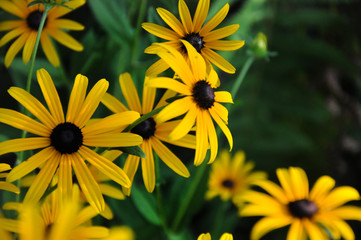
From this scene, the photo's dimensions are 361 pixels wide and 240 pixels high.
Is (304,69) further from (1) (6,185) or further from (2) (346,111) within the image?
(1) (6,185)

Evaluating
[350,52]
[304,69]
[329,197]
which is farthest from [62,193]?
[350,52]

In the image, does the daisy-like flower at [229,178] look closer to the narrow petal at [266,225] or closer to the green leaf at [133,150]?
the narrow petal at [266,225]

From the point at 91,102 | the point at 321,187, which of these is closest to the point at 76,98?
the point at 91,102

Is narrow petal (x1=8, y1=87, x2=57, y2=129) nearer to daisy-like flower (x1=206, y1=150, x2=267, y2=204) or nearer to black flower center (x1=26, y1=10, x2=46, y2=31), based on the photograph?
black flower center (x1=26, y1=10, x2=46, y2=31)

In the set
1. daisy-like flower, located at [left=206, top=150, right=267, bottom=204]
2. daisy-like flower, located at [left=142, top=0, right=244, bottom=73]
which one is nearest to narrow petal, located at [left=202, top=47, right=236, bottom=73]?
daisy-like flower, located at [left=142, top=0, right=244, bottom=73]

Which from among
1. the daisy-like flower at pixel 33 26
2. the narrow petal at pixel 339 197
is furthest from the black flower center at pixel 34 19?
the narrow petal at pixel 339 197

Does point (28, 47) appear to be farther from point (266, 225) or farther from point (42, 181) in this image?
point (266, 225)
